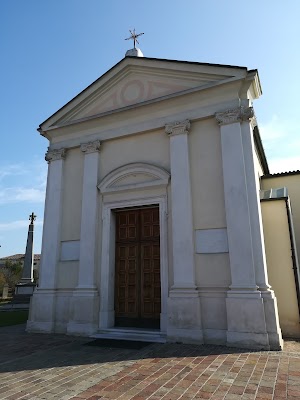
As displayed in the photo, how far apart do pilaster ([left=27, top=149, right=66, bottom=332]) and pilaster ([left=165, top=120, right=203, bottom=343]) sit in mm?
3593

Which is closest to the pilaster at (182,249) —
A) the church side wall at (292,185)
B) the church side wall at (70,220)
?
the church side wall at (70,220)

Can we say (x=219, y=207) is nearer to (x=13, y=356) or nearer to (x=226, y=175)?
(x=226, y=175)

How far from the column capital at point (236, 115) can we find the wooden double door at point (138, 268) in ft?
9.44

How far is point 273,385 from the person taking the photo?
3992mm

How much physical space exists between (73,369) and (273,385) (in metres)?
2.99

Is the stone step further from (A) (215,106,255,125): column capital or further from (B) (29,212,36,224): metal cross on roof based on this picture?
(B) (29,212,36,224): metal cross on roof

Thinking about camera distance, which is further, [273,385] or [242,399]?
[273,385]

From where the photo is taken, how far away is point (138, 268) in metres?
8.31

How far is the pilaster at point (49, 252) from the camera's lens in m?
8.48

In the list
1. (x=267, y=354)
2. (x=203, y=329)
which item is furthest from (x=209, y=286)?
(x=267, y=354)

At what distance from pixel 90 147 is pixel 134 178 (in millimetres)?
1821

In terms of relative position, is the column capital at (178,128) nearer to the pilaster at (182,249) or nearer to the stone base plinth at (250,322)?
the pilaster at (182,249)

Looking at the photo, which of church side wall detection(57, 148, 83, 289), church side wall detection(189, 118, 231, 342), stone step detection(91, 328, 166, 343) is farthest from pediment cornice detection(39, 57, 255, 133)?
stone step detection(91, 328, 166, 343)

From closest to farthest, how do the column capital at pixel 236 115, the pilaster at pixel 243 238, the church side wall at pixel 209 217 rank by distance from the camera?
1. the pilaster at pixel 243 238
2. the church side wall at pixel 209 217
3. the column capital at pixel 236 115
